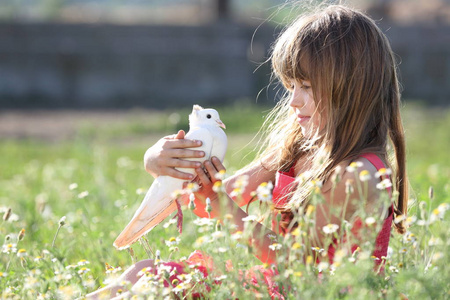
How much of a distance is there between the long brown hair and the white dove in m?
0.29

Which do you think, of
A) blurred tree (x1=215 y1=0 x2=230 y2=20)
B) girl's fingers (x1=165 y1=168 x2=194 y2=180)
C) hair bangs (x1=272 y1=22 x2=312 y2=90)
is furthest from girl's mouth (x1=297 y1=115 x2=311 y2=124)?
blurred tree (x1=215 y1=0 x2=230 y2=20)

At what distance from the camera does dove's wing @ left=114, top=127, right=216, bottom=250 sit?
2393mm

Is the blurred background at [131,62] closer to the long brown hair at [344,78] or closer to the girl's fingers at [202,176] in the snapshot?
the long brown hair at [344,78]

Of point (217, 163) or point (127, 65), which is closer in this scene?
point (217, 163)

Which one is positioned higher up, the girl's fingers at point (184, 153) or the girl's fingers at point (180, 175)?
the girl's fingers at point (184, 153)

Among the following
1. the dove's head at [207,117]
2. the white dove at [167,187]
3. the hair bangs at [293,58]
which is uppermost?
the hair bangs at [293,58]

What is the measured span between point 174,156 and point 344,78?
1.90 ft

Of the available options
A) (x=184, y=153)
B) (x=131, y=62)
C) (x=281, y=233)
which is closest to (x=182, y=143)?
(x=184, y=153)

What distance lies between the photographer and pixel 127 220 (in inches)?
128

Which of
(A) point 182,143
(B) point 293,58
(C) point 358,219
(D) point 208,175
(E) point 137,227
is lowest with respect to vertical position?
(C) point 358,219

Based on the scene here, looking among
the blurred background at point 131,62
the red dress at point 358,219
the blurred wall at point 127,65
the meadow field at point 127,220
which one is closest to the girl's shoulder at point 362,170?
the red dress at point 358,219

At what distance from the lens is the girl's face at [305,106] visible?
2.49 meters

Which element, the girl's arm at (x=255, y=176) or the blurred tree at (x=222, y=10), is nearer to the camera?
the girl's arm at (x=255, y=176)

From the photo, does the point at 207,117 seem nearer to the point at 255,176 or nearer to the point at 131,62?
the point at 255,176
